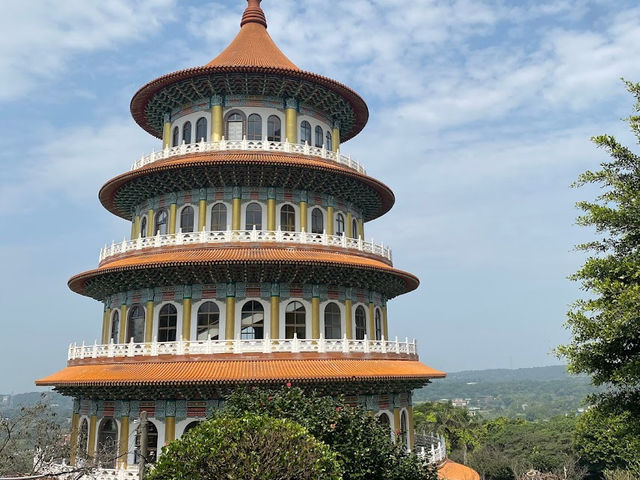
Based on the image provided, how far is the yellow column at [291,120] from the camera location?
30.4 meters

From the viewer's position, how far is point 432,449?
84.7 feet

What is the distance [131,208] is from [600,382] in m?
26.1

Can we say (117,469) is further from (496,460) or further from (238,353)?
(496,460)

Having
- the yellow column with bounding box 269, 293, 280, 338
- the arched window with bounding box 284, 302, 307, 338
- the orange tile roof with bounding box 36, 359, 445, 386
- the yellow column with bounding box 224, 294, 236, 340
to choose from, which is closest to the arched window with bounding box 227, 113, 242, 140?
the yellow column with bounding box 224, 294, 236, 340

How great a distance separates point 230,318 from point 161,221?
298 inches

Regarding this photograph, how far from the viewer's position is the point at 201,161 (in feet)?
86.9

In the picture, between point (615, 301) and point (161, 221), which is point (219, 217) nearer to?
point (161, 221)

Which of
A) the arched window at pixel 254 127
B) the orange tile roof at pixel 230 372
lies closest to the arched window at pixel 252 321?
the orange tile roof at pixel 230 372

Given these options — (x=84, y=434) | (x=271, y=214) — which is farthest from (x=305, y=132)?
(x=84, y=434)

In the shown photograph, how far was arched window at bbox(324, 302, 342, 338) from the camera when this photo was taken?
2709 centimetres

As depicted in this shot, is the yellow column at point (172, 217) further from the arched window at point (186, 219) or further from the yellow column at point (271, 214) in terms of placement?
the yellow column at point (271, 214)

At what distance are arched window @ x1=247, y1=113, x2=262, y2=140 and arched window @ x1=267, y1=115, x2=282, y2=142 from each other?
0.48m

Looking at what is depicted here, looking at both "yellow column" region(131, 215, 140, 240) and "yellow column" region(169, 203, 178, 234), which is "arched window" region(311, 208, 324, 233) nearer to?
"yellow column" region(169, 203, 178, 234)

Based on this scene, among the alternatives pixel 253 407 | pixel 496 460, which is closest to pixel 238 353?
pixel 253 407
